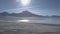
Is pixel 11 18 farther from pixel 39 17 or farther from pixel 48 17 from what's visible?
pixel 48 17

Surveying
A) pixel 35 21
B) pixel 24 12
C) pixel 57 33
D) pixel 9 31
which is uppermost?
pixel 24 12

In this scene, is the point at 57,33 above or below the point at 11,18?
below

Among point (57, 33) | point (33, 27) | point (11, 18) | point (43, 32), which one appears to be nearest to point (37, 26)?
point (33, 27)

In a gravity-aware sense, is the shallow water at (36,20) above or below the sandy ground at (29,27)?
above

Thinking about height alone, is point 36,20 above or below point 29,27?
above

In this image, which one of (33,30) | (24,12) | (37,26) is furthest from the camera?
(37,26)

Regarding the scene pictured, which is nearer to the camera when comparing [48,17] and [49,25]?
[48,17]

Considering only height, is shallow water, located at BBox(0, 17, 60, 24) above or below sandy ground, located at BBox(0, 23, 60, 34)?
above

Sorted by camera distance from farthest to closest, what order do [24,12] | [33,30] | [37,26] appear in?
[37,26]
[33,30]
[24,12]
